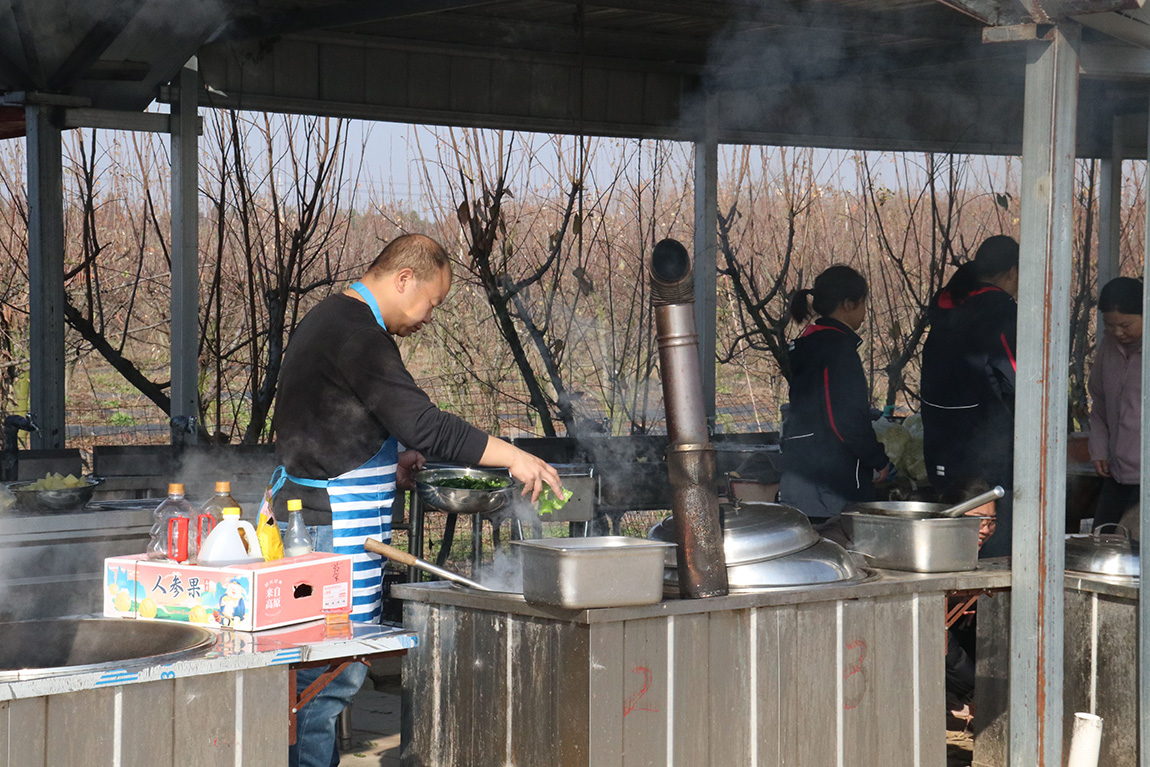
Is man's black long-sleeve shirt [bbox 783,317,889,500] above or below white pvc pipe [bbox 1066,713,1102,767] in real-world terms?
above

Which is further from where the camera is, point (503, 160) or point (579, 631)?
point (503, 160)

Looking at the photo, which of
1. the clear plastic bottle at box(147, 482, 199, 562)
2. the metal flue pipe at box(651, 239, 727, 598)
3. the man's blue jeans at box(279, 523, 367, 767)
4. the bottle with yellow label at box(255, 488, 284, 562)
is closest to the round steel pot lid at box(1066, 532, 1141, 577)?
the metal flue pipe at box(651, 239, 727, 598)

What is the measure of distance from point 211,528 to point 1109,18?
106 inches

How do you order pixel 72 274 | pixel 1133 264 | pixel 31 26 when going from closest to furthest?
pixel 31 26 → pixel 72 274 → pixel 1133 264

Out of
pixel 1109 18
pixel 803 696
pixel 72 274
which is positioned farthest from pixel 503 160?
pixel 803 696

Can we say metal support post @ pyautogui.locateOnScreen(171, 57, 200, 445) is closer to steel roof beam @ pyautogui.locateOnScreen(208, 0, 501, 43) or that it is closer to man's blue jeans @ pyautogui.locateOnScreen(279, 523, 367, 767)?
steel roof beam @ pyautogui.locateOnScreen(208, 0, 501, 43)

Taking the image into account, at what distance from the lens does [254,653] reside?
234 centimetres

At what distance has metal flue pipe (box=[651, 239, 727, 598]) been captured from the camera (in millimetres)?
Result: 2996

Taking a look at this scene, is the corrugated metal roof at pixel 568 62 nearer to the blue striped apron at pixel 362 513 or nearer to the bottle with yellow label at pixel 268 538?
the blue striped apron at pixel 362 513

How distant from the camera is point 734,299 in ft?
31.6

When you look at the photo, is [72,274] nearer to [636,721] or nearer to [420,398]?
[420,398]

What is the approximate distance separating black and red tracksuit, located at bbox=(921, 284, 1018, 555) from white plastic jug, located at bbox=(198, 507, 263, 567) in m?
2.77

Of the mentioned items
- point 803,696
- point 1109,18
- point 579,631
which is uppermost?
point 1109,18

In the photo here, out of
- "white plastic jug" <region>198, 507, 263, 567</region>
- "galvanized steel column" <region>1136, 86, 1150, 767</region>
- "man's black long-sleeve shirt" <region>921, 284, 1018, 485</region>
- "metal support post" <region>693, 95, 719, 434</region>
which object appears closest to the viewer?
"white plastic jug" <region>198, 507, 263, 567</region>
